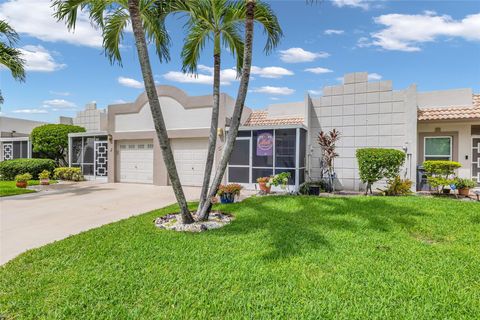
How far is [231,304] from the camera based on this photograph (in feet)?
10.5

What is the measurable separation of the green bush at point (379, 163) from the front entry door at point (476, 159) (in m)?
4.48

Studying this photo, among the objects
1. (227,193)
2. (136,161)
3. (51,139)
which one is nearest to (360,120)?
(227,193)

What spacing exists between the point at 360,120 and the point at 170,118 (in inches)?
396

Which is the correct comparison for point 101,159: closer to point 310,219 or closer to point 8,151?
point 8,151

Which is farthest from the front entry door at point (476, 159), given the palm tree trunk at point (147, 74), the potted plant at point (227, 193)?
the palm tree trunk at point (147, 74)

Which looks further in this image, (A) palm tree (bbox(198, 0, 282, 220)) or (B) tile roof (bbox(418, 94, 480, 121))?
(B) tile roof (bbox(418, 94, 480, 121))

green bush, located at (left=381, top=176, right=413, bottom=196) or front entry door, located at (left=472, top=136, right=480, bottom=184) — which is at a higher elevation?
front entry door, located at (left=472, top=136, right=480, bottom=184)

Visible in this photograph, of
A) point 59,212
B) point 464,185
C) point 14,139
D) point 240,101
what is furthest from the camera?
point 14,139

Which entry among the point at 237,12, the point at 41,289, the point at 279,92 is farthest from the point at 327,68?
the point at 41,289

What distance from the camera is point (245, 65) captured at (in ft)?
21.1

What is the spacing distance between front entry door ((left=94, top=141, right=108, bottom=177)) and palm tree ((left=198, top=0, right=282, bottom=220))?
12.9 m

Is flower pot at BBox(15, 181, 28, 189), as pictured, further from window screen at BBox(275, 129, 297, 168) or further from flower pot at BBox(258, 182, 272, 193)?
window screen at BBox(275, 129, 297, 168)

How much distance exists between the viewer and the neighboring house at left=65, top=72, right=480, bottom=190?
40.0 feet

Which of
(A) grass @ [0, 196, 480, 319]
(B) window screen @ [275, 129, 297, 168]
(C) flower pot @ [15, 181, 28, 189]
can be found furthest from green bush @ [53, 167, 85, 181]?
(B) window screen @ [275, 129, 297, 168]
